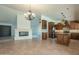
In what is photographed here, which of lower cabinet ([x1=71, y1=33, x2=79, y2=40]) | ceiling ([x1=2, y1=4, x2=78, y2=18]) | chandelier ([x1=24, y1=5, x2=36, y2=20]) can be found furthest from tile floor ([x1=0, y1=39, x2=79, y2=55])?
ceiling ([x1=2, y1=4, x2=78, y2=18])

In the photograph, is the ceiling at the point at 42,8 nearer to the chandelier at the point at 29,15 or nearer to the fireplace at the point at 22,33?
the chandelier at the point at 29,15

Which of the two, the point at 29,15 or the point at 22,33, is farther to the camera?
the point at 22,33

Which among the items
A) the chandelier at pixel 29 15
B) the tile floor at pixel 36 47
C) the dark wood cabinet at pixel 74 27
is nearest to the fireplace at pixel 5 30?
the tile floor at pixel 36 47

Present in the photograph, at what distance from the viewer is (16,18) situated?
3.03 metres

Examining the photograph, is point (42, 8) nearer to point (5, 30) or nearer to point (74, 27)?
point (74, 27)

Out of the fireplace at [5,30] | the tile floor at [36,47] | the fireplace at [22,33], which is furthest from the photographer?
the fireplace at [22,33]

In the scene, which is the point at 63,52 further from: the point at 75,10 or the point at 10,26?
the point at 10,26

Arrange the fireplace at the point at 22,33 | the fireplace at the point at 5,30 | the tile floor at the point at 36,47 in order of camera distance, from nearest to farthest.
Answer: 1. the tile floor at the point at 36,47
2. the fireplace at the point at 5,30
3. the fireplace at the point at 22,33

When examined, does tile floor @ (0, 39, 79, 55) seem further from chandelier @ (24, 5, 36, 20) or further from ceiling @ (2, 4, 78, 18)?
ceiling @ (2, 4, 78, 18)

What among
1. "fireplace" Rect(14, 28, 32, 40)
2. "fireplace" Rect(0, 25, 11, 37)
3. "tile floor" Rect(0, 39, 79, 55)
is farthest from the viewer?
"fireplace" Rect(14, 28, 32, 40)

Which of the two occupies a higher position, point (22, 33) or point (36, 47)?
point (22, 33)

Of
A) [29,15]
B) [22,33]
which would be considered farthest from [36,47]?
[29,15]
